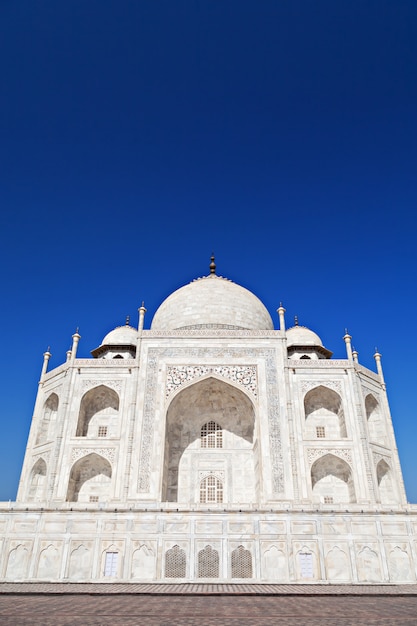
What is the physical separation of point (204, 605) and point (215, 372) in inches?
526

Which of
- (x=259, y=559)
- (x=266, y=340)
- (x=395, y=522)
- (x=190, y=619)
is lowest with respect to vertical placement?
(x=190, y=619)

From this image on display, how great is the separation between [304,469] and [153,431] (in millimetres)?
6664

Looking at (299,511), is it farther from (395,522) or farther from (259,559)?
(395,522)

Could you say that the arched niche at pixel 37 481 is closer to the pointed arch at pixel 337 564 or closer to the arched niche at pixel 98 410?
the arched niche at pixel 98 410

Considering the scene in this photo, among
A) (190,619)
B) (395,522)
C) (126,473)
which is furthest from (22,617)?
(126,473)

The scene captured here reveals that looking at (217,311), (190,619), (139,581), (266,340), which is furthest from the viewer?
(217,311)

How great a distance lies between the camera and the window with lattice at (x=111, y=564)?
536 inches

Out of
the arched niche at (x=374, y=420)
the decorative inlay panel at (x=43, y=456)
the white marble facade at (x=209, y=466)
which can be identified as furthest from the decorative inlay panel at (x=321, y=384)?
the decorative inlay panel at (x=43, y=456)

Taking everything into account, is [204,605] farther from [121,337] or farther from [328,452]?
[121,337]

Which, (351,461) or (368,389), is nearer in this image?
(351,461)

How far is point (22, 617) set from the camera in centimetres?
677

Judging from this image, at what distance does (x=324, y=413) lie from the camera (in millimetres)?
22328

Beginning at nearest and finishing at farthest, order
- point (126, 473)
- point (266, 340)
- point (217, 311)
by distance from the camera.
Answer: point (126, 473) < point (266, 340) < point (217, 311)

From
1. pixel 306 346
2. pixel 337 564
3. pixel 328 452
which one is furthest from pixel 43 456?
pixel 306 346
